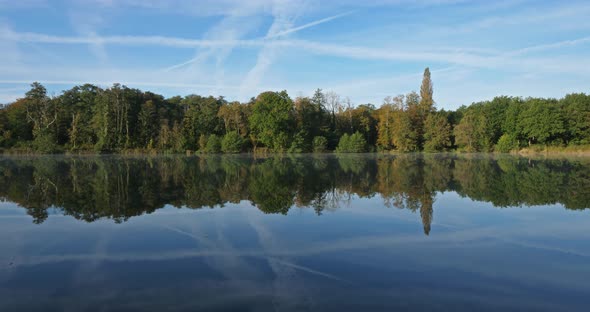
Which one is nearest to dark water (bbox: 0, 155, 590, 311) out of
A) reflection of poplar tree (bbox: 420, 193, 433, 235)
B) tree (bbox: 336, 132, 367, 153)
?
reflection of poplar tree (bbox: 420, 193, 433, 235)

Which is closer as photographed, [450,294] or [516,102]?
[450,294]

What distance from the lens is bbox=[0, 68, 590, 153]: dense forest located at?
207 feet

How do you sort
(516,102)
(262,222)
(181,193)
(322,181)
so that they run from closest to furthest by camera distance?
(262,222)
(181,193)
(322,181)
(516,102)

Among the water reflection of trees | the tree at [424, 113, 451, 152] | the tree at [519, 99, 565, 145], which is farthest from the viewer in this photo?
the tree at [424, 113, 451, 152]

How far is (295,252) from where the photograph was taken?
7.21m

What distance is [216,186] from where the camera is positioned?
17391 mm

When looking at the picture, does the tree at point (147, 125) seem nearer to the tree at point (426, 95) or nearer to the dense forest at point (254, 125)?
the dense forest at point (254, 125)

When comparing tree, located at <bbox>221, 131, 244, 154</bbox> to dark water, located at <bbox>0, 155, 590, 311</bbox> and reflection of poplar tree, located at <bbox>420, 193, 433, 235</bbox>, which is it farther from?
reflection of poplar tree, located at <bbox>420, 193, 433, 235</bbox>

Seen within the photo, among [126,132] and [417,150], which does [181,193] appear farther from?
Result: [417,150]

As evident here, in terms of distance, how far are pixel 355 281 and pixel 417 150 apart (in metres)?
72.3

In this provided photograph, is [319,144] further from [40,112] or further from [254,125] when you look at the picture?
[40,112]

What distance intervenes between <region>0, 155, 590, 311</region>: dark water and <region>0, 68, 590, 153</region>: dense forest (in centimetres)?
5392

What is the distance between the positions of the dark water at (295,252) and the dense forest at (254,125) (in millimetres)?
53925

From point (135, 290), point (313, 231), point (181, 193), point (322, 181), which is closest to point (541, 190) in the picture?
point (322, 181)
